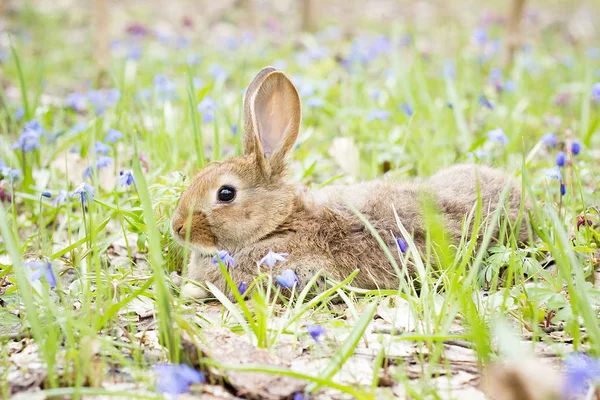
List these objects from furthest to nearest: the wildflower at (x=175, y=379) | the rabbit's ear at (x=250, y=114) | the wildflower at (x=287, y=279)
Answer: the rabbit's ear at (x=250, y=114) < the wildflower at (x=287, y=279) < the wildflower at (x=175, y=379)

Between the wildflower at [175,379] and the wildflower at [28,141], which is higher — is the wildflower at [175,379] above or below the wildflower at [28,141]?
below

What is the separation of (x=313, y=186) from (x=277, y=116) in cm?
85

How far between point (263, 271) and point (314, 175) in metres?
1.84

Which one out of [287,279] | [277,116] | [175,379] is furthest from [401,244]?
[175,379]

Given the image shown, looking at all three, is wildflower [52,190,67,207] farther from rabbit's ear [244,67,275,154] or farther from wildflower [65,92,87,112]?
wildflower [65,92,87,112]

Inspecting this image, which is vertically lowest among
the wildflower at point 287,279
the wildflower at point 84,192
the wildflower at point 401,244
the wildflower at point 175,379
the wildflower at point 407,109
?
the wildflower at point 175,379

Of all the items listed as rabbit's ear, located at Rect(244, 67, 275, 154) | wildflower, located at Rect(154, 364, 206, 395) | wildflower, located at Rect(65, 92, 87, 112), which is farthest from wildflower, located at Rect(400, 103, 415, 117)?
wildflower, located at Rect(154, 364, 206, 395)

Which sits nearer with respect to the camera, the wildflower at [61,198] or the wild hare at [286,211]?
the wild hare at [286,211]

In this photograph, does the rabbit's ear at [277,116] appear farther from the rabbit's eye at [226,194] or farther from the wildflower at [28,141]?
the wildflower at [28,141]

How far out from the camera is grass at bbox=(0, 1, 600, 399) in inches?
100

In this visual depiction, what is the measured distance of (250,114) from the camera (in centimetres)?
376

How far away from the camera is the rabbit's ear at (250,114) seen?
12.4 feet

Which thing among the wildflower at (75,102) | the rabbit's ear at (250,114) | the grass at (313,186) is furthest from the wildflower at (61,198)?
the wildflower at (75,102)

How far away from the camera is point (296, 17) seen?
14.5m
